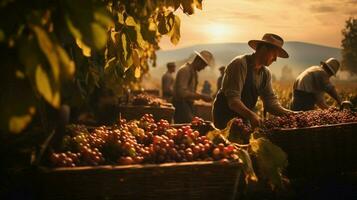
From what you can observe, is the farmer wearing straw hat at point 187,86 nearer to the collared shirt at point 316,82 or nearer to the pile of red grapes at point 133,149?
the collared shirt at point 316,82

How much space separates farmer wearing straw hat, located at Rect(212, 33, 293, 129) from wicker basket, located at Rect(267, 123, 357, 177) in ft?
1.34

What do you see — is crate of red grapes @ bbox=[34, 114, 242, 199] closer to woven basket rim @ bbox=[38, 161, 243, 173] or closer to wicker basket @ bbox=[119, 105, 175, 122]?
woven basket rim @ bbox=[38, 161, 243, 173]

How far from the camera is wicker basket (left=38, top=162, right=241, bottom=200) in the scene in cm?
250

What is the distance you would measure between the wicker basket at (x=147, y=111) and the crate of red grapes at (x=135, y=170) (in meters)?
4.36

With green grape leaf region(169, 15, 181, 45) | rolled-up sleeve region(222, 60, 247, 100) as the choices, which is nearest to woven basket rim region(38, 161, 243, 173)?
green grape leaf region(169, 15, 181, 45)

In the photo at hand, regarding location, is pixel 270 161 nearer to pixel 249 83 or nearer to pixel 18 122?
pixel 249 83

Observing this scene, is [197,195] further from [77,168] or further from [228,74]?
[228,74]

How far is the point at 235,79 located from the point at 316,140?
119cm

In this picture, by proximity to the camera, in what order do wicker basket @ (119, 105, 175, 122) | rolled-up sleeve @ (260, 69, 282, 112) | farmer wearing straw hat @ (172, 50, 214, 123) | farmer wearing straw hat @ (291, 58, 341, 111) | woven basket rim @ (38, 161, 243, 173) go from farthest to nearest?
farmer wearing straw hat @ (172, 50, 214, 123), farmer wearing straw hat @ (291, 58, 341, 111), wicker basket @ (119, 105, 175, 122), rolled-up sleeve @ (260, 69, 282, 112), woven basket rim @ (38, 161, 243, 173)

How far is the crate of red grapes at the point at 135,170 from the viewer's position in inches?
99.1

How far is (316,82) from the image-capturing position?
782 cm

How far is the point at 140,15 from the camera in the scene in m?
2.79

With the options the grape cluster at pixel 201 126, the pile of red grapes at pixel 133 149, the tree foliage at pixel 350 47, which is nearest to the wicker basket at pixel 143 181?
the pile of red grapes at pixel 133 149

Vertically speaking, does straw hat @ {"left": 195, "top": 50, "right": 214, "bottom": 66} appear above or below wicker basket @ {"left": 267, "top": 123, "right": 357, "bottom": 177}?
above
